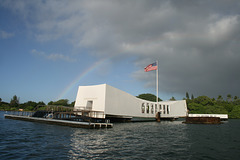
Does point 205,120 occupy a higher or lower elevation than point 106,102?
lower


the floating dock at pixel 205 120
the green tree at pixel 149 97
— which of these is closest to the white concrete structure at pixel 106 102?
the floating dock at pixel 205 120

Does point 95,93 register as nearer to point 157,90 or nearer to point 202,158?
point 157,90

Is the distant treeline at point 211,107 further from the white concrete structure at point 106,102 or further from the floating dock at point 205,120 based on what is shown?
the white concrete structure at point 106,102

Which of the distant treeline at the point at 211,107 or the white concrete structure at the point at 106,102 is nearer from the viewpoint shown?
the white concrete structure at the point at 106,102

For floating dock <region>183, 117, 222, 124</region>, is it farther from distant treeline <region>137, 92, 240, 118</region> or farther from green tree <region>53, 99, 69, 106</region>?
green tree <region>53, 99, 69, 106</region>

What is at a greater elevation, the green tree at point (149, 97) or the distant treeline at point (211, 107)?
the green tree at point (149, 97)

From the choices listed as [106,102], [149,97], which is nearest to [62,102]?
[149,97]

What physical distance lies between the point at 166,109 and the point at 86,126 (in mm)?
37404

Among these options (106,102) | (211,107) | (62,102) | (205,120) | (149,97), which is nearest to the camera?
(106,102)

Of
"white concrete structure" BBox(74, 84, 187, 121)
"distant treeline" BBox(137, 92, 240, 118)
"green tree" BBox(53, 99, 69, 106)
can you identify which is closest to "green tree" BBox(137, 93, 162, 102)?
"distant treeline" BBox(137, 92, 240, 118)

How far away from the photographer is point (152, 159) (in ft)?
29.0

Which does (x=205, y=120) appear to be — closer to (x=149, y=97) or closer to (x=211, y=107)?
(x=211, y=107)

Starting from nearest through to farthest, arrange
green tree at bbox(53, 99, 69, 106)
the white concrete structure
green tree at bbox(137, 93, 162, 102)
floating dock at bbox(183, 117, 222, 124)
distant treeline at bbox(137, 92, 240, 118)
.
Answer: the white concrete structure
floating dock at bbox(183, 117, 222, 124)
distant treeline at bbox(137, 92, 240, 118)
green tree at bbox(53, 99, 69, 106)
green tree at bbox(137, 93, 162, 102)

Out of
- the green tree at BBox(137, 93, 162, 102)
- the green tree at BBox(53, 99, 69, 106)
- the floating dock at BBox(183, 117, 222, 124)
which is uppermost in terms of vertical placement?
the green tree at BBox(137, 93, 162, 102)
